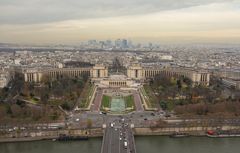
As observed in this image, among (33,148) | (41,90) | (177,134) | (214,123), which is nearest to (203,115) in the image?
(214,123)

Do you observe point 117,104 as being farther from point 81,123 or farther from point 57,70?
point 57,70

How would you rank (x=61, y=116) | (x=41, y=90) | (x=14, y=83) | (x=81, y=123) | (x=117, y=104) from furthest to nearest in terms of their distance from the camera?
(x=14, y=83), (x=41, y=90), (x=117, y=104), (x=61, y=116), (x=81, y=123)

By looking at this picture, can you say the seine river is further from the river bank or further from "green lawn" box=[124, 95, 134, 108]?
"green lawn" box=[124, 95, 134, 108]

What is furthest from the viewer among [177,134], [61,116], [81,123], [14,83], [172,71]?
[172,71]

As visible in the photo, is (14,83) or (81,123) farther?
(14,83)

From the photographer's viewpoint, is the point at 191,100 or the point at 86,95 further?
the point at 86,95

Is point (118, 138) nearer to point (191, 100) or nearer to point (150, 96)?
point (191, 100)

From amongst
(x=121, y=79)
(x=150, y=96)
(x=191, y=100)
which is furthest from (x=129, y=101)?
(x=121, y=79)

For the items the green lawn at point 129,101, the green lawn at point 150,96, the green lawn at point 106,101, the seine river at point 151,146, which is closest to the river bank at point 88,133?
the seine river at point 151,146
